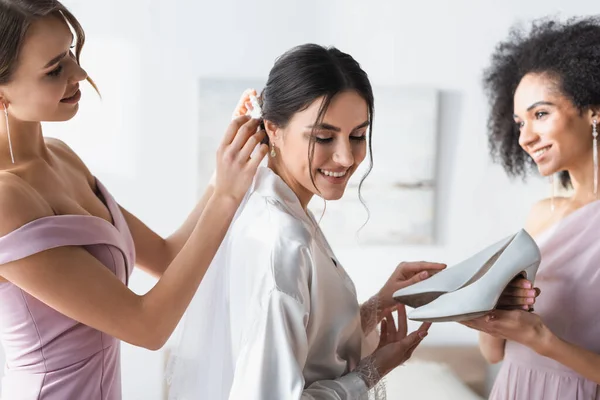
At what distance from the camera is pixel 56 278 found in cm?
125

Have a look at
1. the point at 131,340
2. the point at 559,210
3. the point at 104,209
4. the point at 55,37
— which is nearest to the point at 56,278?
the point at 131,340

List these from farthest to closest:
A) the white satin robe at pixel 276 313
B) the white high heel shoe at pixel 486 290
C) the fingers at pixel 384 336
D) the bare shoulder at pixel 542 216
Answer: the bare shoulder at pixel 542 216
the fingers at pixel 384 336
the white high heel shoe at pixel 486 290
the white satin robe at pixel 276 313

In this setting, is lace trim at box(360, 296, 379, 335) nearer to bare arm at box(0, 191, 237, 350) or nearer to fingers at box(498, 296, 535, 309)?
fingers at box(498, 296, 535, 309)

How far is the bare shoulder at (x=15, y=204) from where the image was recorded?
4.03 ft

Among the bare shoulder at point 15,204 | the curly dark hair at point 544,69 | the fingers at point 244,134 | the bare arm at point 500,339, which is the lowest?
the bare arm at point 500,339

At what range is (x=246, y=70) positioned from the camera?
9.94 feet

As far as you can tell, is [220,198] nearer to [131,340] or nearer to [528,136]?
[131,340]

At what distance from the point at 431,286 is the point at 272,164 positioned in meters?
0.43

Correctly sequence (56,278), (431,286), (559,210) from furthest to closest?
(559,210) < (431,286) < (56,278)

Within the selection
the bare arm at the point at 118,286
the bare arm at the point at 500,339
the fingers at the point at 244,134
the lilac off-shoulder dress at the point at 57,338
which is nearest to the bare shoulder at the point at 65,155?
the lilac off-shoulder dress at the point at 57,338

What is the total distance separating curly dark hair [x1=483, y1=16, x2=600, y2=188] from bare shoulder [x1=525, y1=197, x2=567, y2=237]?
8.8 inches

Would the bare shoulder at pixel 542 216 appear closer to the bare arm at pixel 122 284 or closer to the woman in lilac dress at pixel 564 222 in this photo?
the woman in lilac dress at pixel 564 222

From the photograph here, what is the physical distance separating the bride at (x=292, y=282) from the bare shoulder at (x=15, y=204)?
0.38m

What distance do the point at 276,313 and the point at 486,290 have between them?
44 cm
